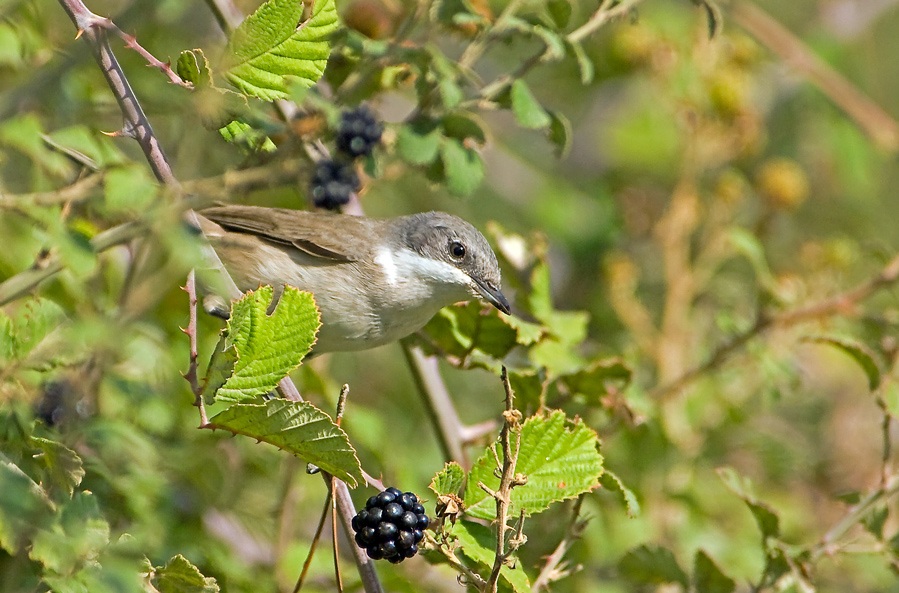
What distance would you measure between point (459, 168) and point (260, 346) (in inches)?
45.4

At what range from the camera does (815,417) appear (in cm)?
622

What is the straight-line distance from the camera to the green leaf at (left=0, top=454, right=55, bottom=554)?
1.79m

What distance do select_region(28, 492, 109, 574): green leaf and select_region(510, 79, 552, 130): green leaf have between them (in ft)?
5.70

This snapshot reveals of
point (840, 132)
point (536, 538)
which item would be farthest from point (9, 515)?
point (840, 132)

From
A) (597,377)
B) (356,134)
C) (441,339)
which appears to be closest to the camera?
(356,134)

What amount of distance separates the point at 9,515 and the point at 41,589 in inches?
20.0

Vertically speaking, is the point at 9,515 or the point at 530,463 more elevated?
the point at 530,463

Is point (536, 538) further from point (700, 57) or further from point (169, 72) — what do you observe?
point (700, 57)

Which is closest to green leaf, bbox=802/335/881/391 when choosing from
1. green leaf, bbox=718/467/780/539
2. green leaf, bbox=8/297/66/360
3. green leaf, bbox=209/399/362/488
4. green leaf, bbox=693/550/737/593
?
green leaf, bbox=718/467/780/539

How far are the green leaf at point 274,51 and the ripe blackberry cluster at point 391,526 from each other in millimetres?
1036

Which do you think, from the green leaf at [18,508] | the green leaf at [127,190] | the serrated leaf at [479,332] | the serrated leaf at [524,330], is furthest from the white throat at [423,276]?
the green leaf at [18,508]

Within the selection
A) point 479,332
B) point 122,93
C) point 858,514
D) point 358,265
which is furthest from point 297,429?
point 858,514

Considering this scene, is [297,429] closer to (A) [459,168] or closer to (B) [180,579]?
(B) [180,579]

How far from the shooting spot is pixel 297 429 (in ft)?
7.43
